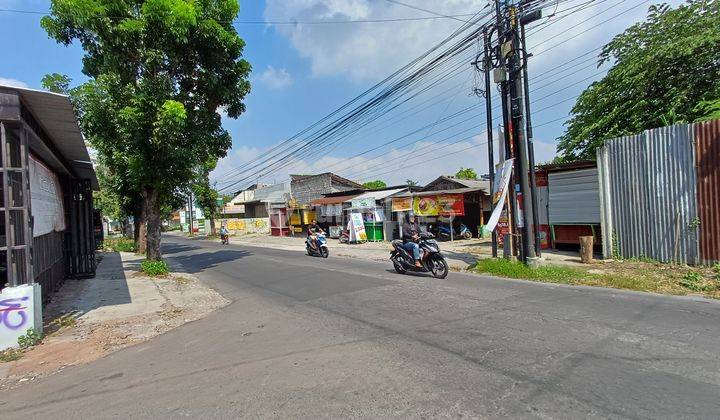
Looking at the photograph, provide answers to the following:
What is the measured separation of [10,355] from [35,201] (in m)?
3.33

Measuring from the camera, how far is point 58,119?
7965 millimetres

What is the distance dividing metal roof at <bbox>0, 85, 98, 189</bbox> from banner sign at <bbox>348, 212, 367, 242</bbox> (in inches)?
636

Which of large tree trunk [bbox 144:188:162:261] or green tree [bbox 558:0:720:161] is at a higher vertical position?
green tree [bbox 558:0:720:161]

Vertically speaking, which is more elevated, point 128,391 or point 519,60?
point 519,60

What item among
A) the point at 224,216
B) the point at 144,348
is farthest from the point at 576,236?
the point at 224,216

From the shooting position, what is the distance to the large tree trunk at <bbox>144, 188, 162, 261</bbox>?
15344mm

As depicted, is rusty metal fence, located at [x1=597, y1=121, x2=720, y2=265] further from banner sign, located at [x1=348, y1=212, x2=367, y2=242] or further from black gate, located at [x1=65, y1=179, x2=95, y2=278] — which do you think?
black gate, located at [x1=65, y1=179, x2=95, y2=278]

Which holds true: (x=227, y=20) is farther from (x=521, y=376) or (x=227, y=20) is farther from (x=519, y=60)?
(x=521, y=376)

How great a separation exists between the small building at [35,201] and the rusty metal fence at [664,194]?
12.9 meters

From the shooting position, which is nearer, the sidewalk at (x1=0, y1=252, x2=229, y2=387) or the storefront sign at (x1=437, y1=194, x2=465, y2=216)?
the sidewalk at (x1=0, y1=252, x2=229, y2=387)

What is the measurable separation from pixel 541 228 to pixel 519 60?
6.92 m

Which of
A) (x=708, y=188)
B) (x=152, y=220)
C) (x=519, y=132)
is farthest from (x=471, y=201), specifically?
(x=152, y=220)

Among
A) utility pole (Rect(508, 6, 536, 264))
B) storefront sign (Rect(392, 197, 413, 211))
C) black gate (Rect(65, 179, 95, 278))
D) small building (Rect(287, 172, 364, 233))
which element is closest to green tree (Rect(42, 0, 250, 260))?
black gate (Rect(65, 179, 95, 278))

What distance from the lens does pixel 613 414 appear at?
3.44 meters
